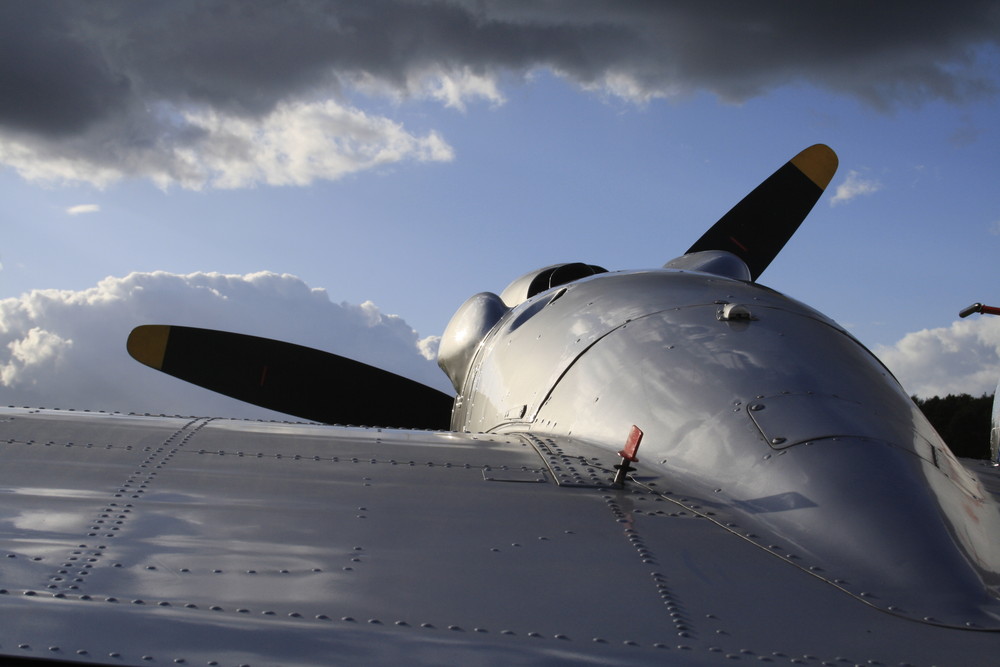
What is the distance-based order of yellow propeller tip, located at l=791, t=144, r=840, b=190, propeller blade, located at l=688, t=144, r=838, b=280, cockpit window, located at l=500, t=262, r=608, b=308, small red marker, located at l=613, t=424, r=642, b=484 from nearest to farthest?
small red marker, located at l=613, t=424, r=642, b=484 → cockpit window, located at l=500, t=262, r=608, b=308 → propeller blade, located at l=688, t=144, r=838, b=280 → yellow propeller tip, located at l=791, t=144, r=840, b=190

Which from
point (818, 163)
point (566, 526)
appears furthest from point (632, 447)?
point (818, 163)

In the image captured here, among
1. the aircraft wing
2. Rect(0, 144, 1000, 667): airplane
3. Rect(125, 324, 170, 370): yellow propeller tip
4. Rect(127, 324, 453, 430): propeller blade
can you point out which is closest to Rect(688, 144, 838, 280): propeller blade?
Rect(127, 324, 453, 430): propeller blade

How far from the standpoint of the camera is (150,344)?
353 inches

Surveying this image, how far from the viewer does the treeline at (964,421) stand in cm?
2605

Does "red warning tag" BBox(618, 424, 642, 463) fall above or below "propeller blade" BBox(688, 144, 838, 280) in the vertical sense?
below

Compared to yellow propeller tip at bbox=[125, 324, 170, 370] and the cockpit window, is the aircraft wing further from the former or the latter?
yellow propeller tip at bbox=[125, 324, 170, 370]

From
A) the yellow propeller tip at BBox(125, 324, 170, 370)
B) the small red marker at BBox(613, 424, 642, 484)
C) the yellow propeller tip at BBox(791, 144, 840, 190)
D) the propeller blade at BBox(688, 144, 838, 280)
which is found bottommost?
the small red marker at BBox(613, 424, 642, 484)

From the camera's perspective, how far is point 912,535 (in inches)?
116

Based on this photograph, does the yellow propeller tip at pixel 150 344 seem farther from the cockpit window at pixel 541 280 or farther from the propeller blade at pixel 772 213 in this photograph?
the propeller blade at pixel 772 213

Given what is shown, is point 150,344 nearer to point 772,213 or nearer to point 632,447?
point 772,213

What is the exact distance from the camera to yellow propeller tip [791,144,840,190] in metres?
9.95

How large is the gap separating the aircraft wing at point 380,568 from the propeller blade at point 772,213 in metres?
6.72

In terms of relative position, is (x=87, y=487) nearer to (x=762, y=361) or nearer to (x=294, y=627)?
(x=294, y=627)

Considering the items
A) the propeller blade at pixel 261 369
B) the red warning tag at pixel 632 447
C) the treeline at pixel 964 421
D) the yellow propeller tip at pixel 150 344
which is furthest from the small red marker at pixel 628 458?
the treeline at pixel 964 421
